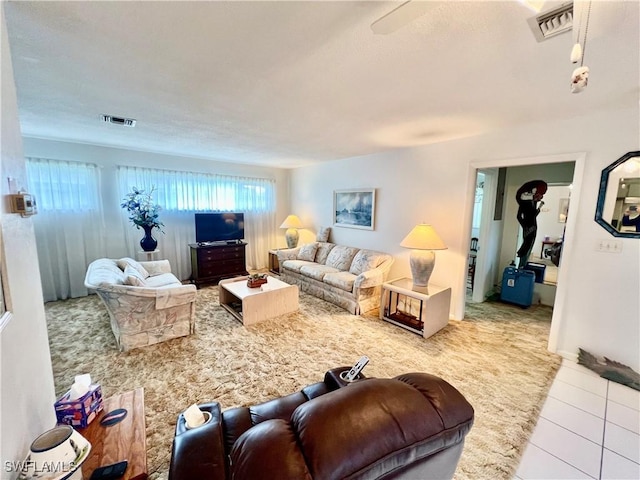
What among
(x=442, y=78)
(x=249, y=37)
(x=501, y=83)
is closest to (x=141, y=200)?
(x=249, y=37)

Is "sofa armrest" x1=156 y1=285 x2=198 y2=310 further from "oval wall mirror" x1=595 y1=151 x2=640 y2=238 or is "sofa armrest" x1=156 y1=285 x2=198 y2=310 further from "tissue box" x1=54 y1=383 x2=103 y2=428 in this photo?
"oval wall mirror" x1=595 y1=151 x2=640 y2=238

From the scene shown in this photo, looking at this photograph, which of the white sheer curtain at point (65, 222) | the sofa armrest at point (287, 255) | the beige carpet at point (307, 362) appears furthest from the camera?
the sofa armrest at point (287, 255)

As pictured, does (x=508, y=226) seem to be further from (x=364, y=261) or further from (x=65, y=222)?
(x=65, y=222)

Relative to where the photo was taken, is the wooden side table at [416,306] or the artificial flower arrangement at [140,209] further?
the artificial flower arrangement at [140,209]

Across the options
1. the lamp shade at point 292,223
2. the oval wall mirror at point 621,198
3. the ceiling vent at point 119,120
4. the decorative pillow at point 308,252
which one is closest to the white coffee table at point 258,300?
the decorative pillow at point 308,252

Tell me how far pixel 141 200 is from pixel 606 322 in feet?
19.8

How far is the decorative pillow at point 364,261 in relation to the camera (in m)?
3.88

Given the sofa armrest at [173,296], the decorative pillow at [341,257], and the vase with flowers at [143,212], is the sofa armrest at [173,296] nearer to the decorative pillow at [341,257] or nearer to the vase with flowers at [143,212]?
the vase with flowers at [143,212]

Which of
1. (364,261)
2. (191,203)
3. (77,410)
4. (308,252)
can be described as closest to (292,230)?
(308,252)

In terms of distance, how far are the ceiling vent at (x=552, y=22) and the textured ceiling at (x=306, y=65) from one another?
0.14 feet

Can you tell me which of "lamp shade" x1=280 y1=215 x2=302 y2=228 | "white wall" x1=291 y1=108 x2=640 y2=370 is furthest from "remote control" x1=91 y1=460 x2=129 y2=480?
"lamp shade" x1=280 y1=215 x2=302 y2=228

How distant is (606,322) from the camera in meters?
2.38

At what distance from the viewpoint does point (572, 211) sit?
2477 millimetres

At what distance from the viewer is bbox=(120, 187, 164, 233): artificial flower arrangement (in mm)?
4055
